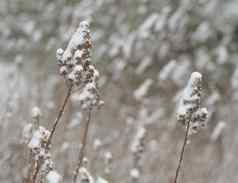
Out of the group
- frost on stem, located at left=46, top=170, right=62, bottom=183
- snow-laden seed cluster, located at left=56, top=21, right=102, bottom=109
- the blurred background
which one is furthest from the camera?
the blurred background

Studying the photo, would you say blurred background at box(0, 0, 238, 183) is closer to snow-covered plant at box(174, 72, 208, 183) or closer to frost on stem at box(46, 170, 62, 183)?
frost on stem at box(46, 170, 62, 183)

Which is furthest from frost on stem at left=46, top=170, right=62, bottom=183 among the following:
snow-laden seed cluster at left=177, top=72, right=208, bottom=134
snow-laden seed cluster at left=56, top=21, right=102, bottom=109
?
snow-laden seed cluster at left=177, top=72, right=208, bottom=134

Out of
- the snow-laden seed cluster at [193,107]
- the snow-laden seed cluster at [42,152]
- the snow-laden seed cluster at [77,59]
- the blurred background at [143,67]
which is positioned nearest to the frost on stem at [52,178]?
the snow-laden seed cluster at [42,152]

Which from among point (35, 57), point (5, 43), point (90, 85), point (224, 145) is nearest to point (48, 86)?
point (35, 57)

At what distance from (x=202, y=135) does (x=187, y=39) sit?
58.1 inches

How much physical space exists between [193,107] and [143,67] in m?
4.64

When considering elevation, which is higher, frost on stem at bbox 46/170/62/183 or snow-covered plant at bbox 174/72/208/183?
snow-covered plant at bbox 174/72/208/183

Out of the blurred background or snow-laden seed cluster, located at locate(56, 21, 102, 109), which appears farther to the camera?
the blurred background

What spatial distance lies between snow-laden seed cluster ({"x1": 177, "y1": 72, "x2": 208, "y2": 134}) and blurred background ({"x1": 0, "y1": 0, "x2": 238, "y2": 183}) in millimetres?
2558

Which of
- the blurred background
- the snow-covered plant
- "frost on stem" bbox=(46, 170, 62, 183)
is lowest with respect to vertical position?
"frost on stem" bbox=(46, 170, 62, 183)

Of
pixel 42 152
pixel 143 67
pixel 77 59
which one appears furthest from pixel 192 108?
pixel 143 67

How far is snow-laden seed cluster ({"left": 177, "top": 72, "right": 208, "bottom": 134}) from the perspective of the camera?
1544 millimetres

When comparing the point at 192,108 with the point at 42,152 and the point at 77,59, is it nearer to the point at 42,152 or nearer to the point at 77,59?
the point at 77,59

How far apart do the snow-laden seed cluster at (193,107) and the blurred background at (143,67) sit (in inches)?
101
